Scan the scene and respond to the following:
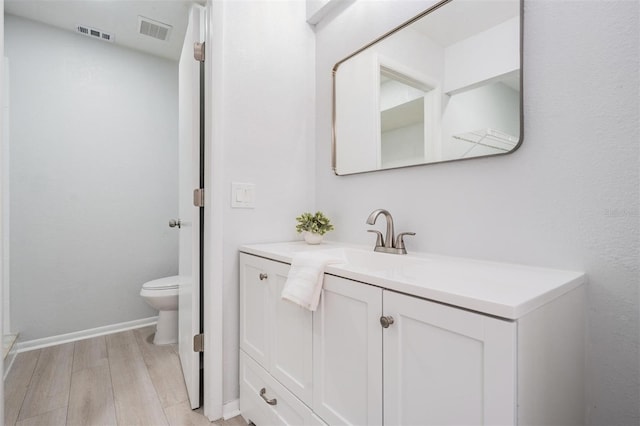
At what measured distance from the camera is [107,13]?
2.16 metres

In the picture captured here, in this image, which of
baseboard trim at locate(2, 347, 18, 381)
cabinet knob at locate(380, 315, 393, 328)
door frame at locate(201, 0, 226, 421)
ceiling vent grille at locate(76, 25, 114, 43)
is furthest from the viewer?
ceiling vent grille at locate(76, 25, 114, 43)

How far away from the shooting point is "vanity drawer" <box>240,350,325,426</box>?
1.10m

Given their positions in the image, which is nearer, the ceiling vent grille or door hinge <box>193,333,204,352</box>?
door hinge <box>193,333,204,352</box>

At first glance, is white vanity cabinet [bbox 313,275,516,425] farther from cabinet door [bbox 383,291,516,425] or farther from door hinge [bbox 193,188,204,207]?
door hinge [bbox 193,188,204,207]

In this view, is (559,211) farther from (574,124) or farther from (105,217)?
(105,217)

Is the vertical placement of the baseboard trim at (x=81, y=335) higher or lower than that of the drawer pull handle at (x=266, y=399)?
lower

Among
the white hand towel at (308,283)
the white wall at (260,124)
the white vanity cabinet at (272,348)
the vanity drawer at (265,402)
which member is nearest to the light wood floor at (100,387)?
the vanity drawer at (265,402)

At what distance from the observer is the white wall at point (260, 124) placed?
149 centimetres

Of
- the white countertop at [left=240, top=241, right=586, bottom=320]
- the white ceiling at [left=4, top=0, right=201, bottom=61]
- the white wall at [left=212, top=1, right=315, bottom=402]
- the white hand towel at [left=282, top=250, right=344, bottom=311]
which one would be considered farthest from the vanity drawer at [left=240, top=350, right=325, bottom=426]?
Answer: the white ceiling at [left=4, top=0, right=201, bottom=61]

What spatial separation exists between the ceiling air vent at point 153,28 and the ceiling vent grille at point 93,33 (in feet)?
0.91

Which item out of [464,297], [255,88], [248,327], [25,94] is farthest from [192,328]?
[25,94]

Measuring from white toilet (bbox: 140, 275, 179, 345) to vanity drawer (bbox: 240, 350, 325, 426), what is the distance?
1017 mm

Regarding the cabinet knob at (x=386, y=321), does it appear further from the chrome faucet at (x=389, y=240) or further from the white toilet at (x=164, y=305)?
the white toilet at (x=164, y=305)

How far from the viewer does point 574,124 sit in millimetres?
875
